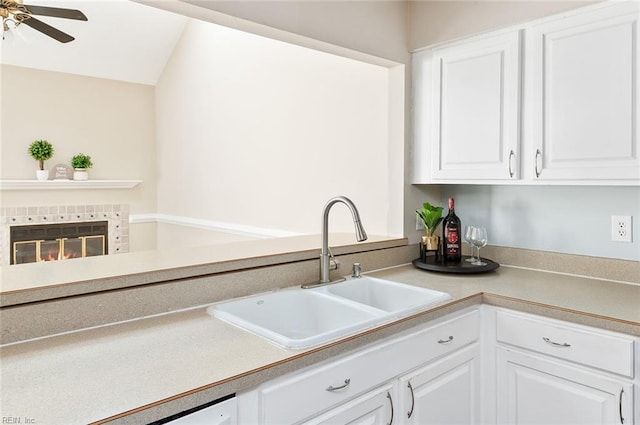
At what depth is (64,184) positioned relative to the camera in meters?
4.98

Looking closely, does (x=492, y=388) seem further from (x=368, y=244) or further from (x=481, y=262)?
(x=368, y=244)

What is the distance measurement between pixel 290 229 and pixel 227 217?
103cm

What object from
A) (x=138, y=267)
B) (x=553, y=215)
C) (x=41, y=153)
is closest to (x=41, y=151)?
(x=41, y=153)

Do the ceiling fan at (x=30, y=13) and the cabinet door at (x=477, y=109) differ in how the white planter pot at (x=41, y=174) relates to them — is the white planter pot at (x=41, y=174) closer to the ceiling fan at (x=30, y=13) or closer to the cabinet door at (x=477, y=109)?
the ceiling fan at (x=30, y=13)

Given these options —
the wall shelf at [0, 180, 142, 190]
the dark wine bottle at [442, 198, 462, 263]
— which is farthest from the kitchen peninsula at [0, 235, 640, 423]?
the wall shelf at [0, 180, 142, 190]

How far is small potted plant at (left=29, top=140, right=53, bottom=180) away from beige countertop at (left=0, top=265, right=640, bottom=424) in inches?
170

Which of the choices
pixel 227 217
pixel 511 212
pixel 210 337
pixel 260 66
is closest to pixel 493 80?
pixel 511 212

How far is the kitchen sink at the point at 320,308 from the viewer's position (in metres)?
1.48

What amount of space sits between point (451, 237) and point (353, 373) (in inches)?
44.0

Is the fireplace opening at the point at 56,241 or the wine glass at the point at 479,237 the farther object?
the fireplace opening at the point at 56,241

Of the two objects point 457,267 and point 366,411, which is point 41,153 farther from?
point 366,411

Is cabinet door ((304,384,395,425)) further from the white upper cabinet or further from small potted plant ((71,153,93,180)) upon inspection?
small potted plant ((71,153,93,180))

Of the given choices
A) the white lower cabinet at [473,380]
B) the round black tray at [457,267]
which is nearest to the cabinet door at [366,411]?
the white lower cabinet at [473,380]

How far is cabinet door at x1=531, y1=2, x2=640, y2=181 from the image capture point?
163cm
